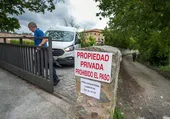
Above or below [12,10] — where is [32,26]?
below

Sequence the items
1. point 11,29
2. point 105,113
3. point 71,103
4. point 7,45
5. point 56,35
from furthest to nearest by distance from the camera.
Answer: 1. point 56,35
2. point 11,29
3. point 7,45
4. point 71,103
5. point 105,113

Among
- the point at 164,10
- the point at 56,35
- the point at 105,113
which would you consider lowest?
the point at 105,113

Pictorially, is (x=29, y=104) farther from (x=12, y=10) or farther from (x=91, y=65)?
(x=12, y=10)

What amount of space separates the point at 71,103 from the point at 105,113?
128cm

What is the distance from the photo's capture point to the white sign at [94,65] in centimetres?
191

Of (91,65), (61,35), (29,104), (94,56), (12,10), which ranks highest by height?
(12,10)

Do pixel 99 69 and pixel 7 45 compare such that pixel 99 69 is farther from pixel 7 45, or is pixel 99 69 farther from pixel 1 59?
pixel 1 59

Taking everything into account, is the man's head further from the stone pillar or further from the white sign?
the stone pillar

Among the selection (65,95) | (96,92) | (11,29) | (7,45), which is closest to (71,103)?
(65,95)

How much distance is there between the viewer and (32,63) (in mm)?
4352

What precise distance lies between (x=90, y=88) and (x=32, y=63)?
9.29ft

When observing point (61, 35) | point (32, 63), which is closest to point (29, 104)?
point (32, 63)

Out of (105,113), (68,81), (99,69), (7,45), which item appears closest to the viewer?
(99,69)

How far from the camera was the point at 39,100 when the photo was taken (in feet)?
11.2
